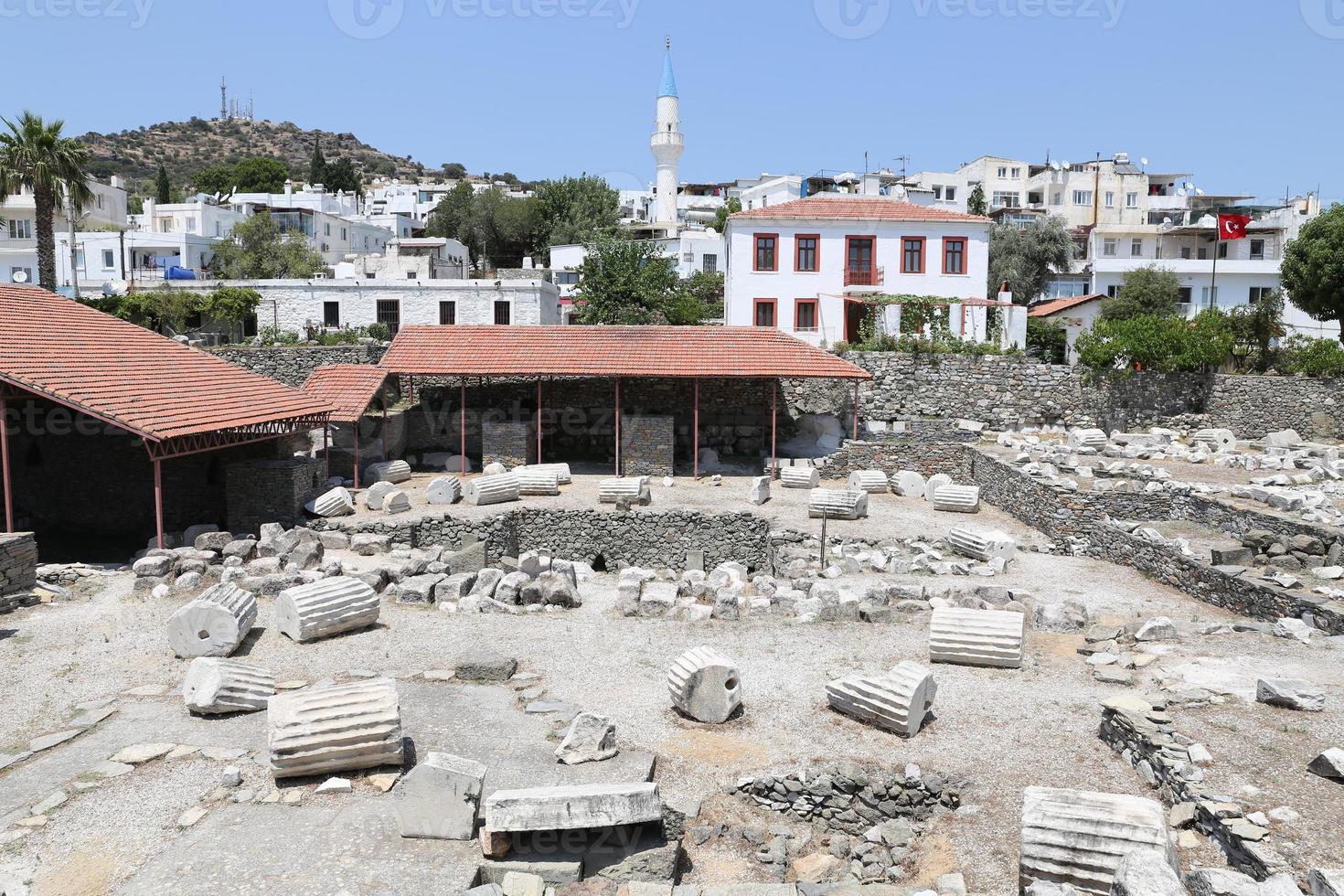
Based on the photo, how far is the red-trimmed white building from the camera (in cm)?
3775

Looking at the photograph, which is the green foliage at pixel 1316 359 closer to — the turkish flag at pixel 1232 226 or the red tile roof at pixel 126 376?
the turkish flag at pixel 1232 226

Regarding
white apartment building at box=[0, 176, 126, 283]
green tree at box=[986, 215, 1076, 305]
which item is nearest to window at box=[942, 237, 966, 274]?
green tree at box=[986, 215, 1076, 305]

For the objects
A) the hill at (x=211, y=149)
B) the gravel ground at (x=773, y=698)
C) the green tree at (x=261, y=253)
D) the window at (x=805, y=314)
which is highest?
the hill at (x=211, y=149)

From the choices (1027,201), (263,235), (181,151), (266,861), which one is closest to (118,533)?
(266,861)

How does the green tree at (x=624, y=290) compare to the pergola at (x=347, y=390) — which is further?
the green tree at (x=624, y=290)

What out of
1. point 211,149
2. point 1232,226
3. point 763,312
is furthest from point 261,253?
point 211,149

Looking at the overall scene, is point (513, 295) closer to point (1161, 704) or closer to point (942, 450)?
point (942, 450)

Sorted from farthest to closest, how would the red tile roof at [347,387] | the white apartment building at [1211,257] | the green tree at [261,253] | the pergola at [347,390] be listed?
the green tree at [261,253], the white apartment building at [1211,257], the red tile roof at [347,387], the pergola at [347,390]

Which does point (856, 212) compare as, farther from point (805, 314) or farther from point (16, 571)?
point (16, 571)

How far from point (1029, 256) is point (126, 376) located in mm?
48014

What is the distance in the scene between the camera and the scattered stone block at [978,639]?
519 inches

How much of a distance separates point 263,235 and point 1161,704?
51943mm

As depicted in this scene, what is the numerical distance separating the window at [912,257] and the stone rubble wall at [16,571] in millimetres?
30497

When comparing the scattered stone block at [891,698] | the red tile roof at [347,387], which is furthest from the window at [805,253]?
the scattered stone block at [891,698]
